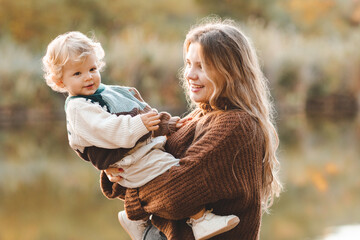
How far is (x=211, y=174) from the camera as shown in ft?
6.09

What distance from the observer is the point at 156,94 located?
13.1 m

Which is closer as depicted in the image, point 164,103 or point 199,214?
point 199,214

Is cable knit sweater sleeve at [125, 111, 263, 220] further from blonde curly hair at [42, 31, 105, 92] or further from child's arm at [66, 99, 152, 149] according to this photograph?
blonde curly hair at [42, 31, 105, 92]

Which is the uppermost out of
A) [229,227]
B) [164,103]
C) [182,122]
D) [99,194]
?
[164,103]

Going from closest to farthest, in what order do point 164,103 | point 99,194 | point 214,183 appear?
point 214,183 < point 99,194 < point 164,103

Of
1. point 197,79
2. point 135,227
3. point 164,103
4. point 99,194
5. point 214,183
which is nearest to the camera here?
point 214,183

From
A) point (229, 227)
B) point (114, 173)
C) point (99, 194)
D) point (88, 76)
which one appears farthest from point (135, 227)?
point (99, 194)

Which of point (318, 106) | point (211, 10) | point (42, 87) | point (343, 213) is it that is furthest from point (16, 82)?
point (211, 10)

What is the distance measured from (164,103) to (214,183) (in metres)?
11.1

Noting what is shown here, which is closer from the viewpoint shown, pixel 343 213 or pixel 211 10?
pixel 343 213

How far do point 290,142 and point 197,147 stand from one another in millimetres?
8207

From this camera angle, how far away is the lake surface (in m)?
5.95

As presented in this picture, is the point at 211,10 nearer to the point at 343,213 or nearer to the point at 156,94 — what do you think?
the point at 156,94

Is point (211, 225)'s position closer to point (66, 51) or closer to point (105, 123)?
point (105, 123)
